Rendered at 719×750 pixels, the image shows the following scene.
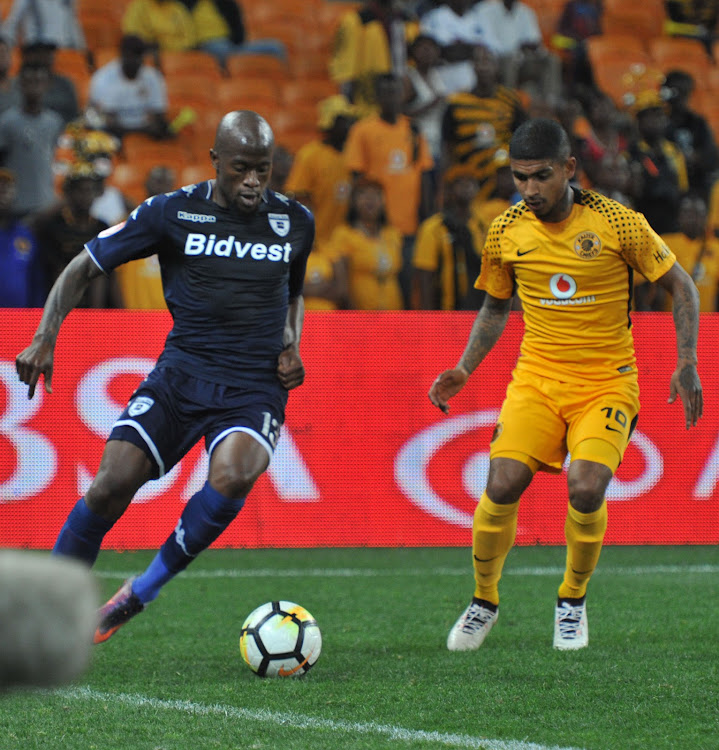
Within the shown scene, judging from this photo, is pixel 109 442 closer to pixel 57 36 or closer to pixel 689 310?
pixel 689 310

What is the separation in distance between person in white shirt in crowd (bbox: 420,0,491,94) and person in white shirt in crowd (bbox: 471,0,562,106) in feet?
0.39

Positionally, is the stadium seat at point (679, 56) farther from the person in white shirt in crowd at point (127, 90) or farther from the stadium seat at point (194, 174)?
the person in white shirt in crowd at point (127, 90)

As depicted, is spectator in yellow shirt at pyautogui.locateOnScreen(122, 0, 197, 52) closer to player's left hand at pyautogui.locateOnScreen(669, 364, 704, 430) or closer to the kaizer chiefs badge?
the kaizer chiefs badge

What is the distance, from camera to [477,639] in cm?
553

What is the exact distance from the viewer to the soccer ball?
16.0 feet

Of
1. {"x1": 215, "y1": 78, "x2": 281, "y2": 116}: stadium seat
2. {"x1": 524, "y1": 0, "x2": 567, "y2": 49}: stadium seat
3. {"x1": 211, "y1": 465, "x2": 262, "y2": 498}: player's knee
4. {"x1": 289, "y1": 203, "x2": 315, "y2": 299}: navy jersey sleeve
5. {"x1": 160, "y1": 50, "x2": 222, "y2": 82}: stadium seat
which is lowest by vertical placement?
{"x1": 215, "y1": 78, "x2": 281, "y2": 116}: stadium seat

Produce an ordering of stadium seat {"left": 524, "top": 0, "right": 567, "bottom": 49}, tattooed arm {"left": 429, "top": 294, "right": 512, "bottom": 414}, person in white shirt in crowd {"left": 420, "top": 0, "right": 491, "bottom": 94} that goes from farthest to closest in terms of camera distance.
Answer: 1. stadium seat {"left": 524, "top": 0, "right": 567, "bottom": 49}
2. person in white shirt in crowd {"left": 420, "top": 0, "right": 491, "bottom": 94}
3. tattooed arm {"left": 429, "top": 294, "right": 512, "bottom": 414}

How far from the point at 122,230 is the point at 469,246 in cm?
515

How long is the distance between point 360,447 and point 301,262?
3.07 metres

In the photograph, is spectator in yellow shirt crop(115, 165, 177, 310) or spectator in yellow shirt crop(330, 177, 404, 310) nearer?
spectator in yellow shirt crop(115, 165, 177, 310)

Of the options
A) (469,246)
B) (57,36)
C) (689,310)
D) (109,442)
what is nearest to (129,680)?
(109,442)

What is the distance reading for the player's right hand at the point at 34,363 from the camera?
4898 mm

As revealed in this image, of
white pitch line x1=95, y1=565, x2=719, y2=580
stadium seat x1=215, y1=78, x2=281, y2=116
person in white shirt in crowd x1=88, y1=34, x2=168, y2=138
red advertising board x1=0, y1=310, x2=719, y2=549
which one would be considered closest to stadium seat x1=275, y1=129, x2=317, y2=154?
stadium seat x1=215, y1=78, x2=281, y2=116

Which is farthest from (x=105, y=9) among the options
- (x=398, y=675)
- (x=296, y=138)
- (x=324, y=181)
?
(x=398, y=675)
